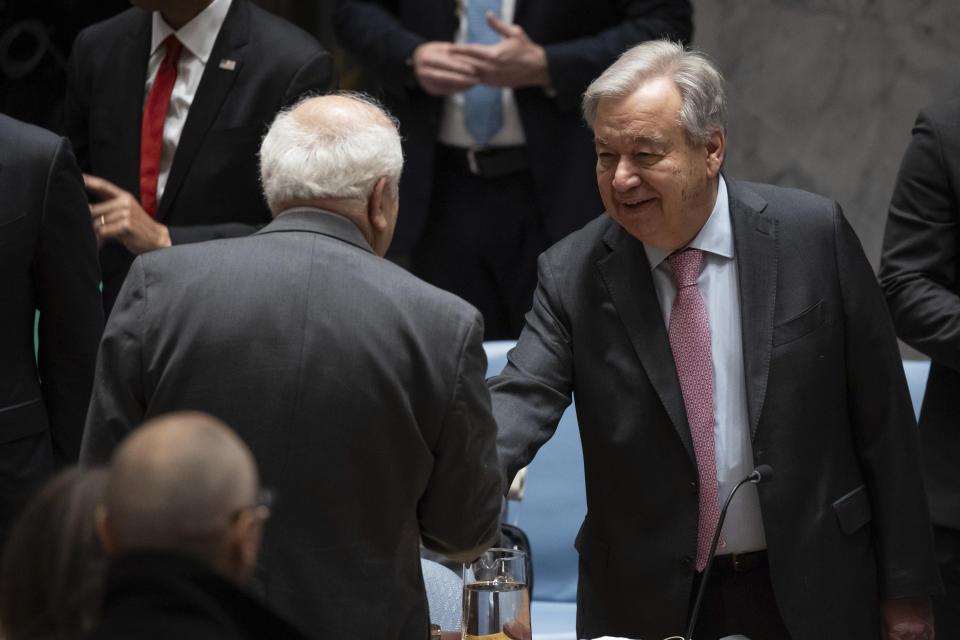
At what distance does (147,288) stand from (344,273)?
0.97 ft

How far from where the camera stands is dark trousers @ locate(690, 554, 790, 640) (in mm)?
2594

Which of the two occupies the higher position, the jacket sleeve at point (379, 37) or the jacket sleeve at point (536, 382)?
the jacket sleeve at point (379, 37)

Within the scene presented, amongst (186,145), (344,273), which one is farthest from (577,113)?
(344,273)

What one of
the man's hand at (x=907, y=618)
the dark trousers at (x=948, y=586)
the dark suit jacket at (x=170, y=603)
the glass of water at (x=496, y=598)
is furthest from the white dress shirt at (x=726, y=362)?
the dark suit jacket at (x=170, y=603)

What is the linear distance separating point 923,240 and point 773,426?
0.82m

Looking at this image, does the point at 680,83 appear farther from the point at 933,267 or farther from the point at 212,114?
the point at 212,114

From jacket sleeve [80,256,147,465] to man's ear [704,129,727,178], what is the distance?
1.07m

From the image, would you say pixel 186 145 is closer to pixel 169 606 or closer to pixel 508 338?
pixel 508 338

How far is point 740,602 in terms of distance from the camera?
2.59m

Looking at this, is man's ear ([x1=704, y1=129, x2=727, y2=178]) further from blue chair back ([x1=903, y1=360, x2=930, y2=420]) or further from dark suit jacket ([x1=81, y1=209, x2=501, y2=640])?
blue chair back ([x1=903, y1=360, x2=930, y2=420])

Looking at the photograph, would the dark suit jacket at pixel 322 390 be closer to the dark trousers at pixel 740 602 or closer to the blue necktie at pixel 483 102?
the dark trousers at pixel 740 602

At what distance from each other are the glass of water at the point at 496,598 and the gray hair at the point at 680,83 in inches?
33.2

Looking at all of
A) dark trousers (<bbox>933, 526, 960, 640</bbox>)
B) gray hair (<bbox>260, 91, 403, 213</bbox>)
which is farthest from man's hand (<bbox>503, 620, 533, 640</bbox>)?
dark trousers (<bbox>933, 526, 960, 640</bbox>)

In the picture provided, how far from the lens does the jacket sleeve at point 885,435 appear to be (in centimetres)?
263
